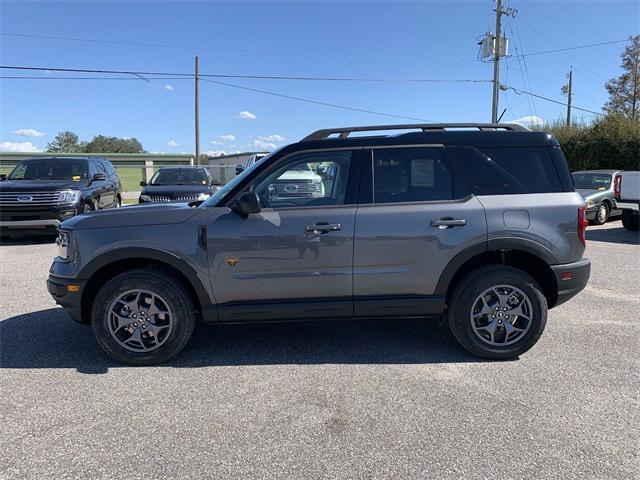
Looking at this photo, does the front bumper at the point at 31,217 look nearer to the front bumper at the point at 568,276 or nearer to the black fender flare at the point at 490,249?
the black fender flare at the point at 490,249

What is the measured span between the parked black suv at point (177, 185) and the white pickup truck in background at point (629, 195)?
9.80 m

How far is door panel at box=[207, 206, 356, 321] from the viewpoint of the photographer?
3812mm

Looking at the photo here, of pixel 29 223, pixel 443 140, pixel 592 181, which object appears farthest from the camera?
pixel 592 181

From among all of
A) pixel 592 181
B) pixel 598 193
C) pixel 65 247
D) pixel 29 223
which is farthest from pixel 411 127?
pixel 592 181

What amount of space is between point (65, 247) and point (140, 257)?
70 cm

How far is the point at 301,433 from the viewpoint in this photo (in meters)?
2.92

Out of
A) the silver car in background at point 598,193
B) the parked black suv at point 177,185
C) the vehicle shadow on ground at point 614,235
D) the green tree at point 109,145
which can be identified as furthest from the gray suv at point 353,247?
the green tree at point 109,145

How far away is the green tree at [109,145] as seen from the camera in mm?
82062

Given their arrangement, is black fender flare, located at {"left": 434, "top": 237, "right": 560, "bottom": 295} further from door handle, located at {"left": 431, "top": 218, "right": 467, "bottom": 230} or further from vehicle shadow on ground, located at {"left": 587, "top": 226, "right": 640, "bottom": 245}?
vehicle shadow on ground, located at {"left": 587, "top": 226, "right": 640, "bottom": 245}

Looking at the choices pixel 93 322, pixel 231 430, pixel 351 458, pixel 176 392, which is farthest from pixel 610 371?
pixel 93 322

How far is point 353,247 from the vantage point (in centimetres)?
385

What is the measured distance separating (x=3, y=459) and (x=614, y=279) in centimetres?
732

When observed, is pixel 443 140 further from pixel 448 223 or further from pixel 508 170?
pixel 448 223

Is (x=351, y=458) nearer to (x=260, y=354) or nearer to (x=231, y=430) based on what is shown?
(x=231, y=430)
